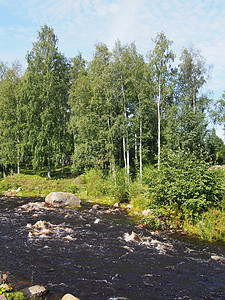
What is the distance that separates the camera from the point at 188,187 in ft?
43.7

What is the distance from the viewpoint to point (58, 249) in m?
10.6

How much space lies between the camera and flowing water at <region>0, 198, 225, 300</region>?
24.0 feet

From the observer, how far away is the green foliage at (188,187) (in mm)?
13016

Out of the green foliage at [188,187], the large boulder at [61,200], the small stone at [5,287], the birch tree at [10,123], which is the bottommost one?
the large boulder at [61,200]

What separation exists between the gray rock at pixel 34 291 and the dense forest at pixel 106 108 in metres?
19.6

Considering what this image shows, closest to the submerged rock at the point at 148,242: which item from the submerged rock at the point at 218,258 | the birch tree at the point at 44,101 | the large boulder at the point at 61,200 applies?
the submerged rock at the point at 218,258

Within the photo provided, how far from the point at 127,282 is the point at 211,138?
3091 centimetres

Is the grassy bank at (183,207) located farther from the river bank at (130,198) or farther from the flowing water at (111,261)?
the flowing water at (111,261)

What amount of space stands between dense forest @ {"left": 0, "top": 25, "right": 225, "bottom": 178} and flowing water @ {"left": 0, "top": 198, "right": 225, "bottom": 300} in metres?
13.9

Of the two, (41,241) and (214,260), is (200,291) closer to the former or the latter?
(214,260)

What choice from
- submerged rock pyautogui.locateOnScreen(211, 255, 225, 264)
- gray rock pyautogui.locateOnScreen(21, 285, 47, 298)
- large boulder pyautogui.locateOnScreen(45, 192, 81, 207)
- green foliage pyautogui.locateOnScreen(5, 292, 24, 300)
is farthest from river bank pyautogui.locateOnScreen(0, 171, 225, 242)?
green foliage pyautogui.locateOnScreen(5, 292, 24, 300)

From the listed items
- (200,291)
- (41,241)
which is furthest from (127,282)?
(41,241)

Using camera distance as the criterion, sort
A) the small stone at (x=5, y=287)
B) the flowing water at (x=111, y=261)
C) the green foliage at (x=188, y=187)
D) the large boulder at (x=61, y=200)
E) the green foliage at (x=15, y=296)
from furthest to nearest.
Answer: the large boulder at (x=61, y=200) < the green foliage at (x=188, y=187) < the flowing water at (x=111, y=261) < the small stone at (x=5, y=287) < the green foliage at (x=15, y=296)

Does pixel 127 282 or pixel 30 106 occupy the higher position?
pixel 30 106
